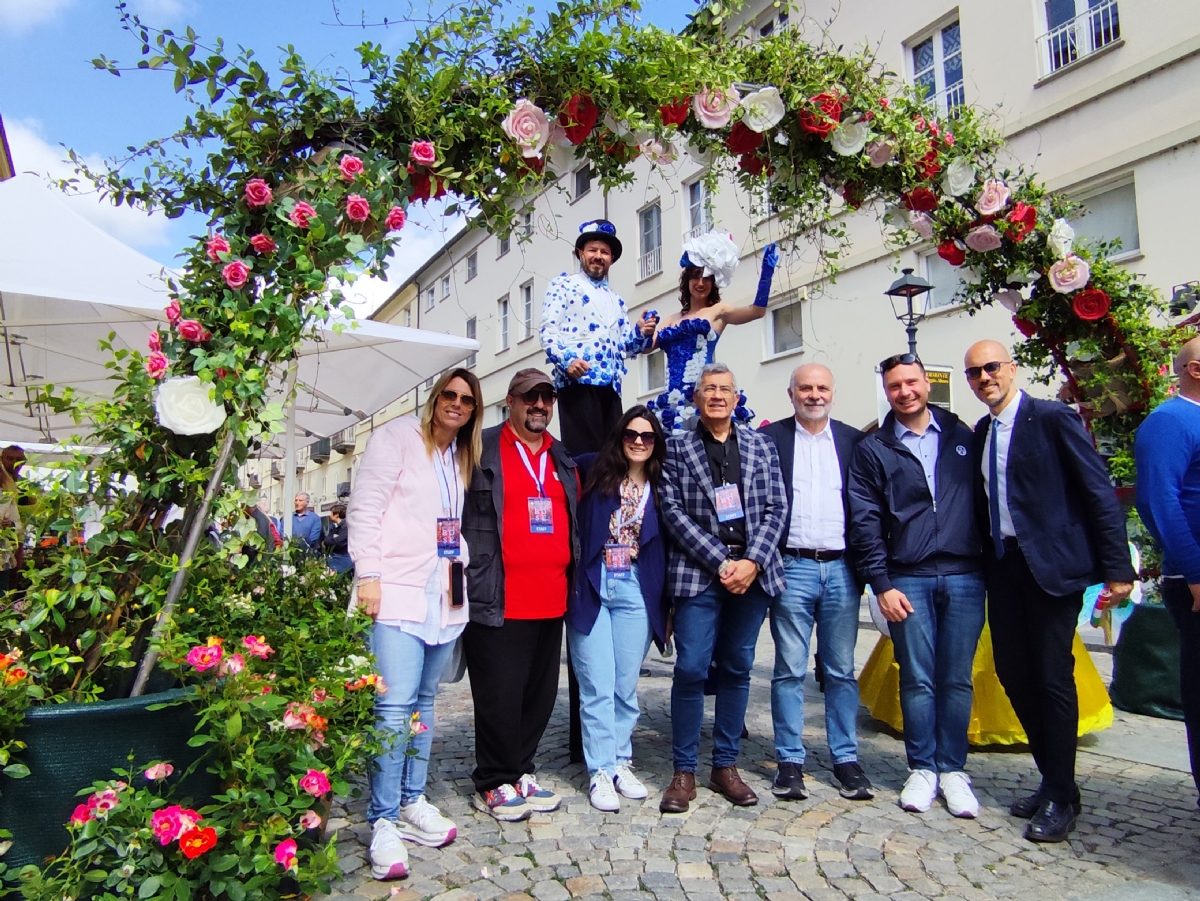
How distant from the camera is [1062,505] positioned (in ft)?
11.9

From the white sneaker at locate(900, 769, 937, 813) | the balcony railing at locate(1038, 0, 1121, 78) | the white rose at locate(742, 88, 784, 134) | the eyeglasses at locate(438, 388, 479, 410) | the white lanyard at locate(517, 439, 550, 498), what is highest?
the balcony railing at locate(1038, 0, 1121, 78)

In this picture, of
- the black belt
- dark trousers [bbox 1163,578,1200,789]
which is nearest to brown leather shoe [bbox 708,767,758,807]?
the black belt

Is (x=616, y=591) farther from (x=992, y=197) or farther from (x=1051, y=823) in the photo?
(x=992, y=197)

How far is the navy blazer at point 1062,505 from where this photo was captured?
140 inches

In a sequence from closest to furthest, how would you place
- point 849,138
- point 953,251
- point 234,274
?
point 234,274 < point 849,138 < point 953,251

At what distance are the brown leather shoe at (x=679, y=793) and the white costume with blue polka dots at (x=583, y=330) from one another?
1951 mm

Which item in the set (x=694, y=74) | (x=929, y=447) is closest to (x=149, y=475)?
(x=694, y=74)

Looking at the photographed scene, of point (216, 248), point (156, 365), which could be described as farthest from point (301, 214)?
point (156, 365)

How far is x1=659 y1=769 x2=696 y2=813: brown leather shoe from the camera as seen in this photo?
3740mm

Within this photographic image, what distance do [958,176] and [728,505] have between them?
223 centimetres

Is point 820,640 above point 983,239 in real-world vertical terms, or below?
below

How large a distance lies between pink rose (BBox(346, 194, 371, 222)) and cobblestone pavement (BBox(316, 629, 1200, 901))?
2.31m

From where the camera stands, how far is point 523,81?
352 cm

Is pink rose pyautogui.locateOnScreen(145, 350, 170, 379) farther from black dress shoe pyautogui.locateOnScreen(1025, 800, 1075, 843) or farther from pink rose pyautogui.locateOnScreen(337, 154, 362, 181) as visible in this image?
black dress shoe pyautogui.locateOnScreen(1025, 800, 1075, 843)
